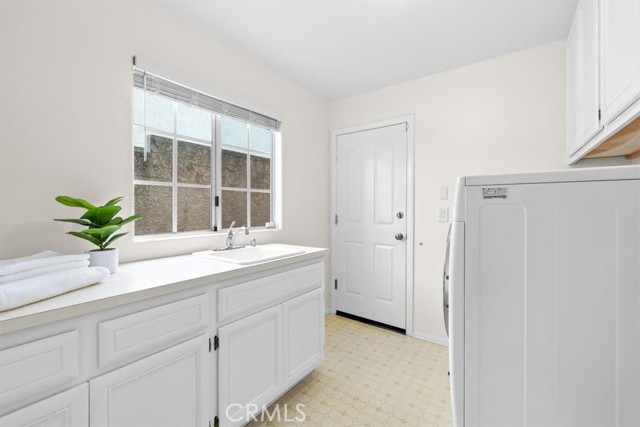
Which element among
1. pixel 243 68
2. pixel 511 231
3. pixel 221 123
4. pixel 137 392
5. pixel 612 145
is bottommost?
pixel 137 392

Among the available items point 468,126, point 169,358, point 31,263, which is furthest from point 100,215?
point 468,126

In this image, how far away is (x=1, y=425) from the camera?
76 cm

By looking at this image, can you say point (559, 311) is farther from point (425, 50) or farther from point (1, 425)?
point (425, 50)

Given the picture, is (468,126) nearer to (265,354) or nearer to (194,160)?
(194,160)

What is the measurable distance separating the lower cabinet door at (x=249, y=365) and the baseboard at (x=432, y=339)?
4.87 ft

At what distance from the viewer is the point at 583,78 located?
159cm

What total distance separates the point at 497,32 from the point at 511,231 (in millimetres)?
1726

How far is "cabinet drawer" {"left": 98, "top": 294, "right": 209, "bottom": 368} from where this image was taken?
3.18ft

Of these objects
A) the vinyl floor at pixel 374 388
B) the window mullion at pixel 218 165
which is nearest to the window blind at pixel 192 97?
the window mullion at pixel 218 165

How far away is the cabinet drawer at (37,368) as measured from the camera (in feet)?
2.52

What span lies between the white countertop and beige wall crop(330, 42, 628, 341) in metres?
1.40

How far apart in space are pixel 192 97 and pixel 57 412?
1.67 metres

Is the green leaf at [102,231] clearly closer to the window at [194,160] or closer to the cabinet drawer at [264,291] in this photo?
the window at [194,160]

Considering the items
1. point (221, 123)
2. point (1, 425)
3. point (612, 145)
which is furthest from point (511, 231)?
point (221, 123)
